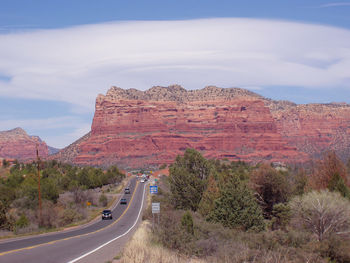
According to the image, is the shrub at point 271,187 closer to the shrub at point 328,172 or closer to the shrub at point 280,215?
the shrub at point 328,172

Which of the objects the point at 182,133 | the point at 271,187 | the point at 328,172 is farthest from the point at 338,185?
the point at 182,133

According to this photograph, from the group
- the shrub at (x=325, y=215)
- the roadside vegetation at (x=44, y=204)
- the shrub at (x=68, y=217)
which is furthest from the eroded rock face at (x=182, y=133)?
the shrub at (x=325, y=215)

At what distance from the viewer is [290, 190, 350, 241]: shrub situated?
2306 centimetres

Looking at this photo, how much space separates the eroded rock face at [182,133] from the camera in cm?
17975

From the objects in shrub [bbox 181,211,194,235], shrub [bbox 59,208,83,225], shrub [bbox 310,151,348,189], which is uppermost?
shrub [bbox 310,151,348,189]

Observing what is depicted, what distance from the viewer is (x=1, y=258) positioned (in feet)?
46.9

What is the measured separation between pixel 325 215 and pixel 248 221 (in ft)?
16.0

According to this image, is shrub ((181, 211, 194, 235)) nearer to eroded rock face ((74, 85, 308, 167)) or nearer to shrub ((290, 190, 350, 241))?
shrub ((290, 190, 350, 241))

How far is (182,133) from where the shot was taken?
19012 centimetres

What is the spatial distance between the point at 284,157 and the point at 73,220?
Answer: 479 ft

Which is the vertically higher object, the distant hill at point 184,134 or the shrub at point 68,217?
the distant hill at point 184,134

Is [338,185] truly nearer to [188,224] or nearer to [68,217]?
[188,224]

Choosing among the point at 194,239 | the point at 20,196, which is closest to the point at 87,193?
the point at 20,196

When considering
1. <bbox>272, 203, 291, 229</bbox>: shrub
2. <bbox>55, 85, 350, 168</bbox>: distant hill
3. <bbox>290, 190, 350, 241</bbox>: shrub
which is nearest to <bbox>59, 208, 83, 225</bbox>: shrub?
<bbox>272, 203, 291, 229</bbox>: shrub
